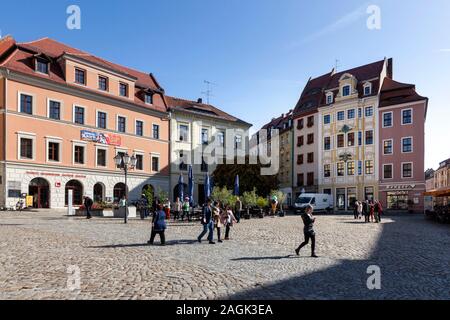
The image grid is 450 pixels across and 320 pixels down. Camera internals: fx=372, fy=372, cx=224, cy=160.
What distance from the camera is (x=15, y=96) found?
31047 millimetres

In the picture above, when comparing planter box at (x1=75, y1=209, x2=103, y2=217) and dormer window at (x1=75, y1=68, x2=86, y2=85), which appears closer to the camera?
planter box at (x1=75, y1=209, x2=103, y2=217)

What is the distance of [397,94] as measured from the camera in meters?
43.9

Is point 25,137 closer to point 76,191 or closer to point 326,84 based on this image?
point 76,191

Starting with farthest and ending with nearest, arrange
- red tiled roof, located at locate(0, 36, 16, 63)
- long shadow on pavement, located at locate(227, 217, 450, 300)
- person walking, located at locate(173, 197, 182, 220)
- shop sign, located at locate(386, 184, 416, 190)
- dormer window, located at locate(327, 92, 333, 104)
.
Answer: dormer window, located at locate(327, 92, 333, 104) → shop sign, located at locate(386, 184, 416, 190) → red tiled roof, located at locate(0, 36, 16, 63) → person walking, located at locate(173, 197, 182, 220) → long shadow on pavement, located at locate(227, 217, 450, 300)

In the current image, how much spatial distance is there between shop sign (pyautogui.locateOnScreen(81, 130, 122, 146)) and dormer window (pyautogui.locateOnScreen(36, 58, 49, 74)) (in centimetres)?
635

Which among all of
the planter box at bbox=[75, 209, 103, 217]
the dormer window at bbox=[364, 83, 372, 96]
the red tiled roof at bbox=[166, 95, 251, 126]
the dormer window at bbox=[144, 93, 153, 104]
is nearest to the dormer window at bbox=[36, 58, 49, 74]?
the dormer window at bbox=[144, 93, 153, 104]

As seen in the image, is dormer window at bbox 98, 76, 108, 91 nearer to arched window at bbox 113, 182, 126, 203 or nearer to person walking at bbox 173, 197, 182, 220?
arched window at bbox 113, 182, 126, 203

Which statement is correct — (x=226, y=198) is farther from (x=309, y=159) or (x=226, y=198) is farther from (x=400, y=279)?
(x=309, y=159)

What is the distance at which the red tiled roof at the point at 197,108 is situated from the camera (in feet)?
153

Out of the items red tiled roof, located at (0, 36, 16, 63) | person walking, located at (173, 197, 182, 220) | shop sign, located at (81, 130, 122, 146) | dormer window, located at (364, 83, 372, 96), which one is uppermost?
red tiled roof, located at (0, 36, 16, 63)

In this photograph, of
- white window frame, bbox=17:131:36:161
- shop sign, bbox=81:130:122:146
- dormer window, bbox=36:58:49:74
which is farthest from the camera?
shop sign, bbox=81:130:122:146

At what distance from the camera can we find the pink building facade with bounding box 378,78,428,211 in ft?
139
